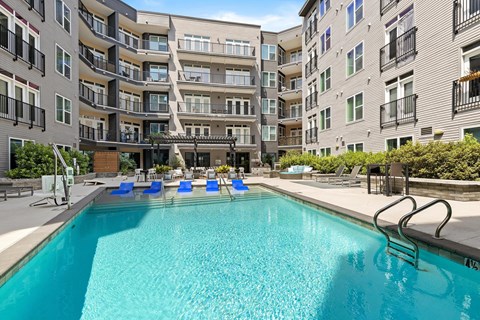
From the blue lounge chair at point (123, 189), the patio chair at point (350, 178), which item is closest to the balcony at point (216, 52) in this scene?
the blue lounge chair at point (123, 189)

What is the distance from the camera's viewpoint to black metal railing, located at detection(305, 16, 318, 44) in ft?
75.5

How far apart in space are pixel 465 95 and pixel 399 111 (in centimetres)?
331

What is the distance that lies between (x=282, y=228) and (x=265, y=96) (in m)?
24.5

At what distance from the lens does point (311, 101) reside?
23984 millimetres

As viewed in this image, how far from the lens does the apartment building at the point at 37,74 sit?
11797 mm

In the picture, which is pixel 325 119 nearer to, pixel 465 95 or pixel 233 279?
pixel 465 95

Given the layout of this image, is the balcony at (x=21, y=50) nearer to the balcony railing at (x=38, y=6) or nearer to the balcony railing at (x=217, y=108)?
the balcony railing at (x=38, y=6)

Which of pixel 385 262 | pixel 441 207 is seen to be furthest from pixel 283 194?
pixel 385 262

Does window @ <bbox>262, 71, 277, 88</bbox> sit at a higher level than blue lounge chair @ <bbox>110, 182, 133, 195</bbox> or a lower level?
higher

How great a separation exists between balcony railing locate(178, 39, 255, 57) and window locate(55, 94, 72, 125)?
13.4 metres

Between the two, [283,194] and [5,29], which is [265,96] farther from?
[5,29]

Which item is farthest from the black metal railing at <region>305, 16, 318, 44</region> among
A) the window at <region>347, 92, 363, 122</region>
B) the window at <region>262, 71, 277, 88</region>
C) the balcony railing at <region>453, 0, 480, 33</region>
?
the balcony railing at <region>453, 0, 480, 33</region>

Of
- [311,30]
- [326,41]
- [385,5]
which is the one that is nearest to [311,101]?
[326,41]

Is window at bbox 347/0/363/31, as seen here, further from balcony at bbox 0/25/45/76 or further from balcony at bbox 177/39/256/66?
balcony at bbox 0/25/45/76
